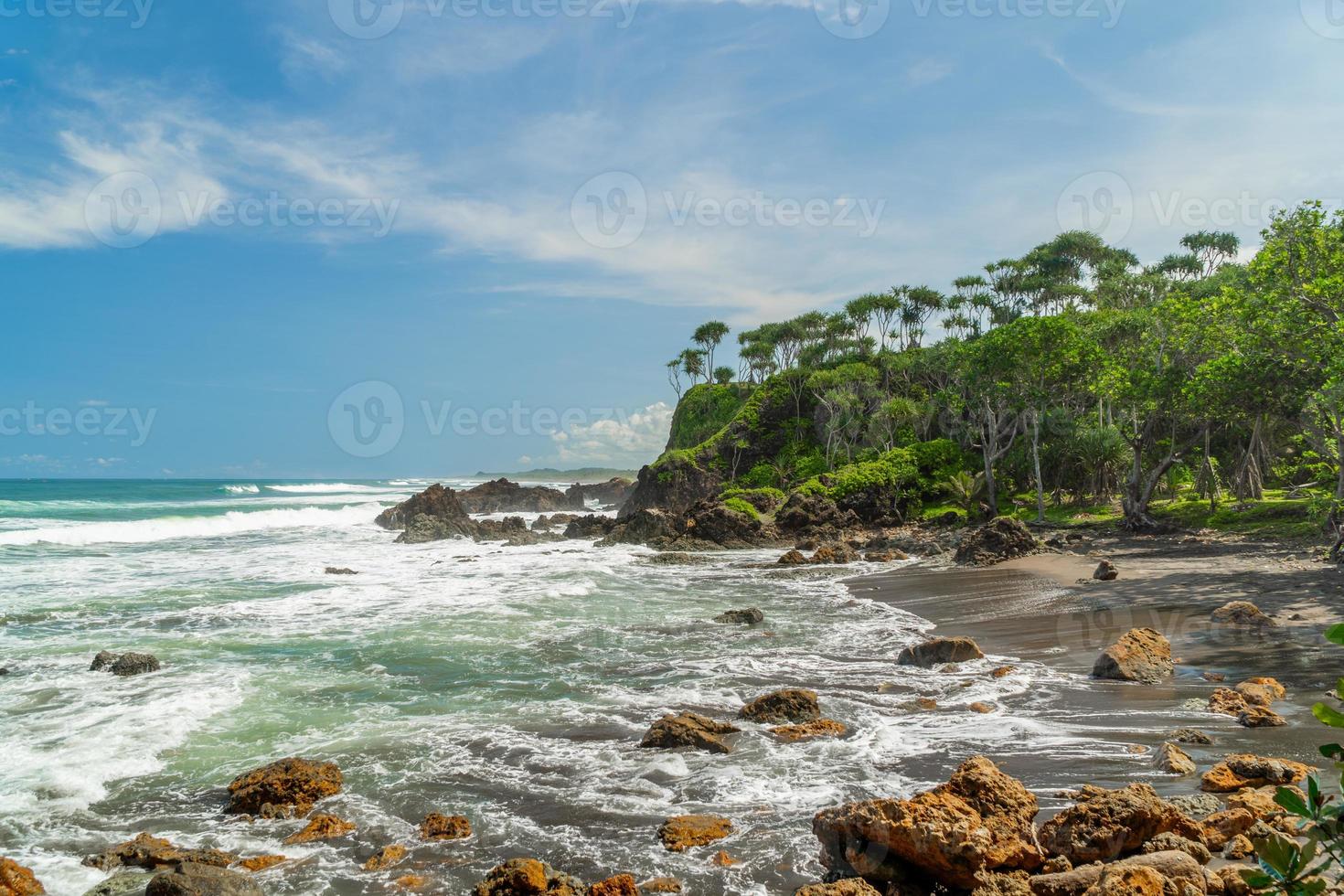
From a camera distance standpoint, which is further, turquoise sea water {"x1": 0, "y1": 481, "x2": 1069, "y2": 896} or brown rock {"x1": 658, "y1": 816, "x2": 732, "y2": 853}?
turquoise sea water {"x1": 0, "y1": 481, "x2": 1069, "y2": 896}

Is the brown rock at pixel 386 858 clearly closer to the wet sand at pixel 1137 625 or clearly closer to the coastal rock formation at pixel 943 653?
the wet sand at pixel 1137 625

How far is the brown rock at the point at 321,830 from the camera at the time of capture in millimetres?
7504

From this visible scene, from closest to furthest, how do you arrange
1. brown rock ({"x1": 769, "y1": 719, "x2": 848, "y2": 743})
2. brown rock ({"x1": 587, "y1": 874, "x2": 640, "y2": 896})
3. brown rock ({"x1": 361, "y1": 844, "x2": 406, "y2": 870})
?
1. brown rock ({"x1": 587, "y1": 874, "x2": 640, "y2": 896})
2. brown rock ({"x1": 361, "y1": 844, "x2": 406, "y2": 870})
3. brown rock ({"x1": 769, "y1": 719, "x2": 848, "y2": 743})

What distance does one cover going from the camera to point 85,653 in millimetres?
15602

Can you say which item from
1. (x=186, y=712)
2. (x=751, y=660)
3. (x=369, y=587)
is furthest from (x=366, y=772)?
(x=369, y=587)

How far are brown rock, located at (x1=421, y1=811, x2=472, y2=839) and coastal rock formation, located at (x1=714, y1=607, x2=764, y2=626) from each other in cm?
1111

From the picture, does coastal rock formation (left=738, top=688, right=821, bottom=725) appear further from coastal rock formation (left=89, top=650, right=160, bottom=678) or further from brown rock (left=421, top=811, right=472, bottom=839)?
coastal rock formation (left=89, top=650, right=160, bottom=678)

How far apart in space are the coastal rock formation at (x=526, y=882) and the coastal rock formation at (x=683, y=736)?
3302mm

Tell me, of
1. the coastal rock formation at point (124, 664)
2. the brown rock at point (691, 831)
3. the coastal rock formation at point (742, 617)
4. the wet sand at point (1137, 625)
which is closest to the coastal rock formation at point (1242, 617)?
the wet sand at point (1137, 625)

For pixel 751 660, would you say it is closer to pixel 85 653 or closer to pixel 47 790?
pixel 47 790

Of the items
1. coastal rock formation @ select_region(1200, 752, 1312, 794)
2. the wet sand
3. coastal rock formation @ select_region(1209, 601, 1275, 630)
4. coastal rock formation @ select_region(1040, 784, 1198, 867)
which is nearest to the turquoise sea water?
the wet sand

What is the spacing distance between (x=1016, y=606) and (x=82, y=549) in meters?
39.7

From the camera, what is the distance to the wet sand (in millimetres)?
8078

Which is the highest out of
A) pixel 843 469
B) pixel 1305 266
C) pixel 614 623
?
pixel 1305 266
